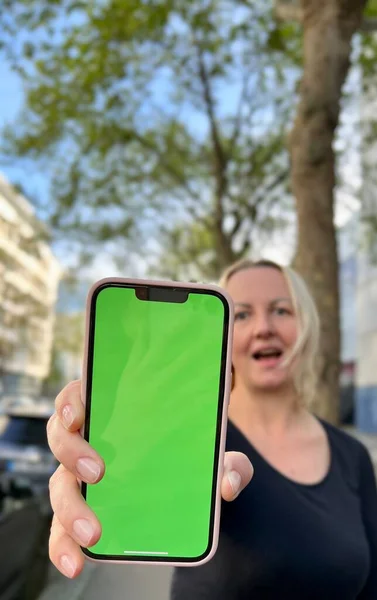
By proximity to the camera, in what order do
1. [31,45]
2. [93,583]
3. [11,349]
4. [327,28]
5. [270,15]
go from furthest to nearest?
[11,349] → [270,15] → [31,45] → [93,583] → [327,28]

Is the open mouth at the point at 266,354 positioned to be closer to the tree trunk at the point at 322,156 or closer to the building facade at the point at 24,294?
the tree trunk at the point at 322,156

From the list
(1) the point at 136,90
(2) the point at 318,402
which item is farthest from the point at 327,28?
(1) the point at 136,90

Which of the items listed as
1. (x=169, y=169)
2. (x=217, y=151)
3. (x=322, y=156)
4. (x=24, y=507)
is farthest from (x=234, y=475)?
(x=169, y=169)

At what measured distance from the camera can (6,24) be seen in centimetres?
786

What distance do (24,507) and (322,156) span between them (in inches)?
132

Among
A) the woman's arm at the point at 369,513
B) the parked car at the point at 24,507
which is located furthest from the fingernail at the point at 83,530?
the parked car at the point at 24,507

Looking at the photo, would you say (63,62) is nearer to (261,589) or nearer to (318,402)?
(318,402)

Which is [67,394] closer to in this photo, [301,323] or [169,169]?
[301,323]

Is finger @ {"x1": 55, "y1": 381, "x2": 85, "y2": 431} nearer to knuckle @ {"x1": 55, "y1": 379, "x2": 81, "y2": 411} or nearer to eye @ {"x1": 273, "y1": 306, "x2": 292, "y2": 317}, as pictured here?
knuckle @ {"x1": 55, "y1": 379, "x2": 81, "y2": 411}

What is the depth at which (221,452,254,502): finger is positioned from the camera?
1.00 meters

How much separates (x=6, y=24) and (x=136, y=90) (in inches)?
321

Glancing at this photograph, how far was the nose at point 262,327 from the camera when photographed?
75.3 inches

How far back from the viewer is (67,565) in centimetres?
96

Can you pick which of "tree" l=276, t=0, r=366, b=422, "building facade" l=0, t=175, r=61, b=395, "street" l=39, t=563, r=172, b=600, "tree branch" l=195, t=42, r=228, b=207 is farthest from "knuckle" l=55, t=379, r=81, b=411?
"building facade" l=0, t=175, r=61, b=395
